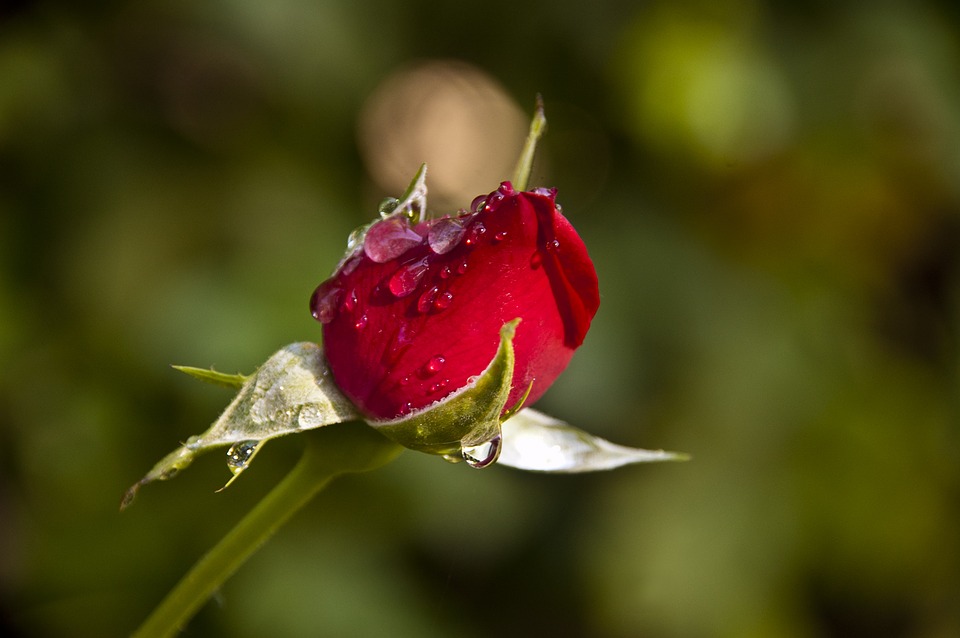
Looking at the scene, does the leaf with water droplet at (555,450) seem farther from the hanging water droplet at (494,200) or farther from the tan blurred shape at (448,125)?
the tan blurred shape at (448,125)

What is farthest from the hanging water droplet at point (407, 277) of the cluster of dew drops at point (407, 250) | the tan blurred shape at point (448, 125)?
the tan blurred shape at point (448, 125)

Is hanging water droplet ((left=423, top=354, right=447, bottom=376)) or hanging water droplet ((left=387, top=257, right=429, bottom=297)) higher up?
hanging water droplet ((left=387, top=257, right=429, bottom=297))

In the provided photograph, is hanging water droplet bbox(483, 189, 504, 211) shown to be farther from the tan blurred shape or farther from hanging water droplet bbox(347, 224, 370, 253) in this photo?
the tan blurred shape

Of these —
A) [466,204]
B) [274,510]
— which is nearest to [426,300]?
[274,510]

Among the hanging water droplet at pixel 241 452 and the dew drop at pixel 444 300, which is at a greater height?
the dew drop at pixel 444 300

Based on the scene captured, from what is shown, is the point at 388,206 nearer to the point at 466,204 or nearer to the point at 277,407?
the point at 277,407

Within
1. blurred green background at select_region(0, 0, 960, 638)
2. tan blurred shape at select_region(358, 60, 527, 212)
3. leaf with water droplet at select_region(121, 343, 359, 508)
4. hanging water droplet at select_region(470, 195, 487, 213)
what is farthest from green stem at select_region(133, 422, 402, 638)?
tan blurred shape at select_region(358, 60, 527, 212)
